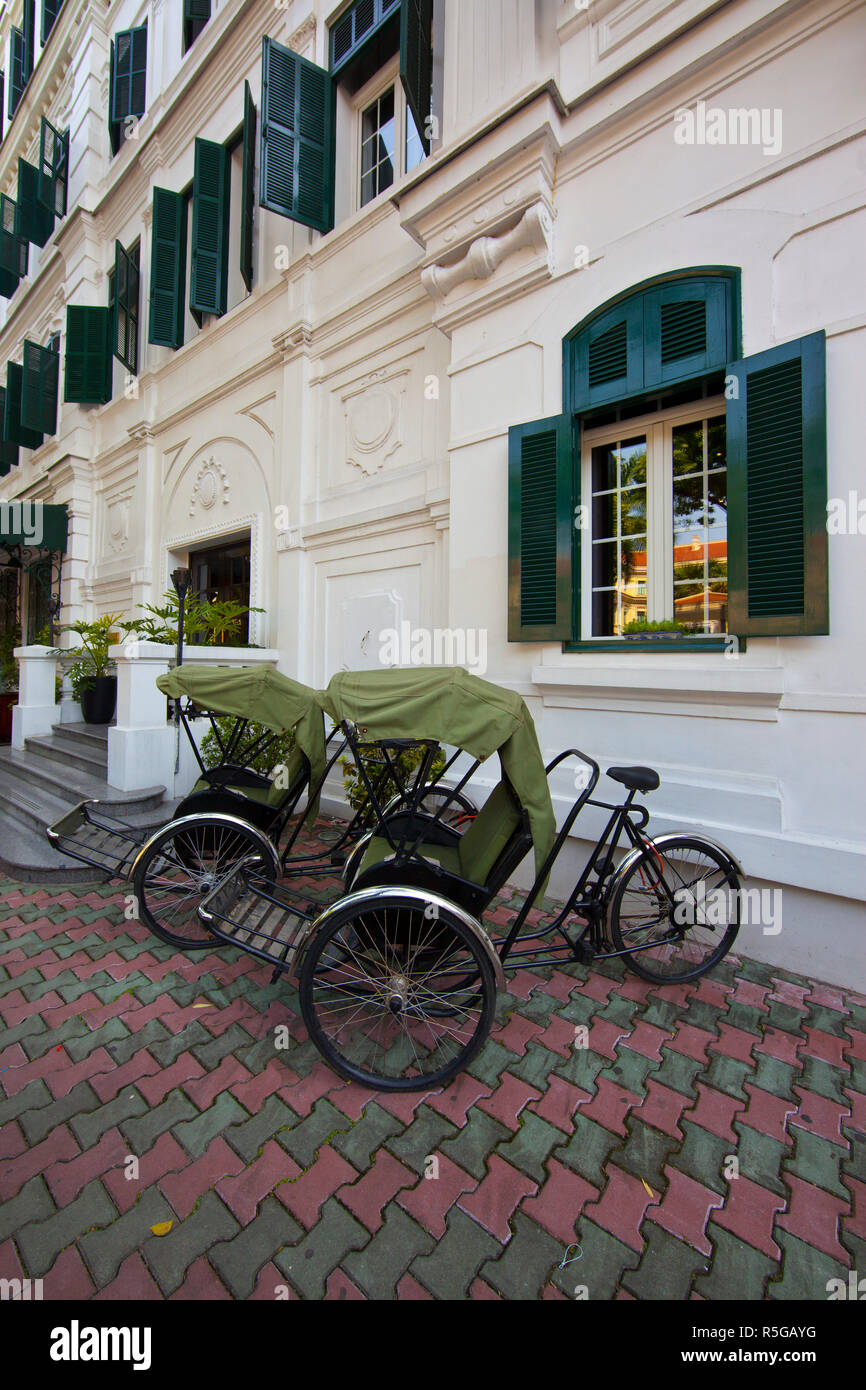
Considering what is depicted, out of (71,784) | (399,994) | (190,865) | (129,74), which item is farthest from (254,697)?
(129,74)

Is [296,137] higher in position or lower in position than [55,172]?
lower

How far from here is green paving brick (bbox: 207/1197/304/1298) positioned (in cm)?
159

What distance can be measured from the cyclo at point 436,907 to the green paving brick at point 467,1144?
19 cm

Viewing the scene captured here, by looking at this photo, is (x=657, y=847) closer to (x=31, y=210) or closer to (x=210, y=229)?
(x=210, y=229)

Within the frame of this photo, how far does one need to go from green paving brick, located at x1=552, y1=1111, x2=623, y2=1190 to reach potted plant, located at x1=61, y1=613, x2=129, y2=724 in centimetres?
772

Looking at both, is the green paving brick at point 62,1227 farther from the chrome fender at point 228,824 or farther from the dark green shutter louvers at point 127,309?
the dark green shutter louvers at point 127,309

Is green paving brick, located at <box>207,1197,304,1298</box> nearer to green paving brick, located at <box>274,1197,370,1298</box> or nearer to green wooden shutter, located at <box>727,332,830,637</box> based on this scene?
green paving brick, located at <box>274,1197,370,1298</box>

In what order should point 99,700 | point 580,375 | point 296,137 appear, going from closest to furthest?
1. point 580,375
2. point 296,137
3. point 99,700

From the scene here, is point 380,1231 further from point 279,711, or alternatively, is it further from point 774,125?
point 774,125

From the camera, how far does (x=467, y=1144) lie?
2.07m

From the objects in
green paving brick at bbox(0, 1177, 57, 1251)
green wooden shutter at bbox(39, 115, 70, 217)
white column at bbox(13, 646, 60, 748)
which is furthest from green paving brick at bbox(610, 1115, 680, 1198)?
green wooden shutter at bbox(39, 115, 70, 217)

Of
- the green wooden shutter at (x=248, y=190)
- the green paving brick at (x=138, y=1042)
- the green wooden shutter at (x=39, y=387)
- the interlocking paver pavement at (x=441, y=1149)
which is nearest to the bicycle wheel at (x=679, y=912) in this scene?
the interlocking paver pavement at (x=441, y=1149)

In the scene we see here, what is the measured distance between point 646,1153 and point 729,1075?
65 centimetres

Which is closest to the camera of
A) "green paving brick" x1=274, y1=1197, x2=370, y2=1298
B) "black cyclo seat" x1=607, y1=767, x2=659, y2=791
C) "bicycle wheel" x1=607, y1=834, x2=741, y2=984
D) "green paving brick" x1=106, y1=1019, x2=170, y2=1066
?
"green paving brick" x1=274, y1=1197, x2=370, y2=1298
